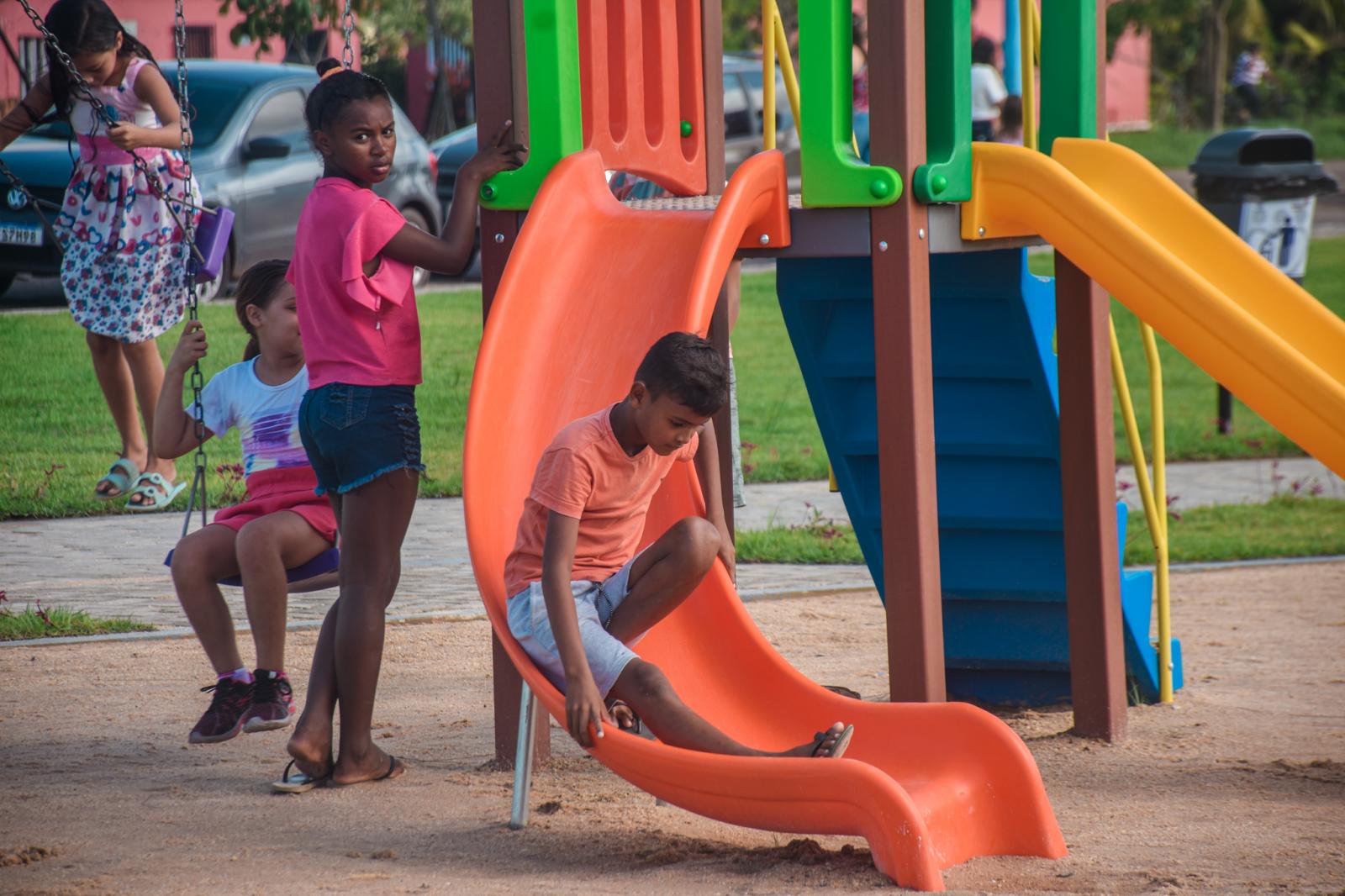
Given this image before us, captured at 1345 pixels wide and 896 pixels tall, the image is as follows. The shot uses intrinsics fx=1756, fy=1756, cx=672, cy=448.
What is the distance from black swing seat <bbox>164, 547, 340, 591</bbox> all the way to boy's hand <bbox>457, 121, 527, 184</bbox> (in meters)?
1.04

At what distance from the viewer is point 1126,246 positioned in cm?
428

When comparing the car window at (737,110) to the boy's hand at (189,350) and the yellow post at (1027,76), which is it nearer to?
the yellow post at (1027,76)

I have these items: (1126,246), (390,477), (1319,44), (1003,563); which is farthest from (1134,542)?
(1319,44)

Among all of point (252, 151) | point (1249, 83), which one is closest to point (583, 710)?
point (252, 151)

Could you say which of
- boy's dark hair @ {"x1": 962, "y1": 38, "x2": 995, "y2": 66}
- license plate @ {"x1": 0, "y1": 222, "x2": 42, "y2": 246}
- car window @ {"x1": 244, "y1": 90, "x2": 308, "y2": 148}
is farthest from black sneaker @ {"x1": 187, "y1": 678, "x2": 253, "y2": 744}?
boy's dark hair @ {"x1": 962, "y1": 38, "x2": 995, "y2": 66}

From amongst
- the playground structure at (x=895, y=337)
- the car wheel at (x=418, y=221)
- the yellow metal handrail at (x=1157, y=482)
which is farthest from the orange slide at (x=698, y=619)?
the car wheel at (x=418, y=221)

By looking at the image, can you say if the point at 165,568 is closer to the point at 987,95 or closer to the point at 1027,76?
the point at 1027,76

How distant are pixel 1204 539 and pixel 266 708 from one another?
5.08 metres

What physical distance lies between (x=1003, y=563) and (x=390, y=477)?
212 cm

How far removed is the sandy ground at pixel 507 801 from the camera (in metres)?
3.69

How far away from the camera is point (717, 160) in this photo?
18.0ft

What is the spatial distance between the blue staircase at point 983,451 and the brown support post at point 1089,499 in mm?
165

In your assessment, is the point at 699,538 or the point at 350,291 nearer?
the point at 699,538

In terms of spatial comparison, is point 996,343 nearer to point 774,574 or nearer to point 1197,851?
point 1197,851
